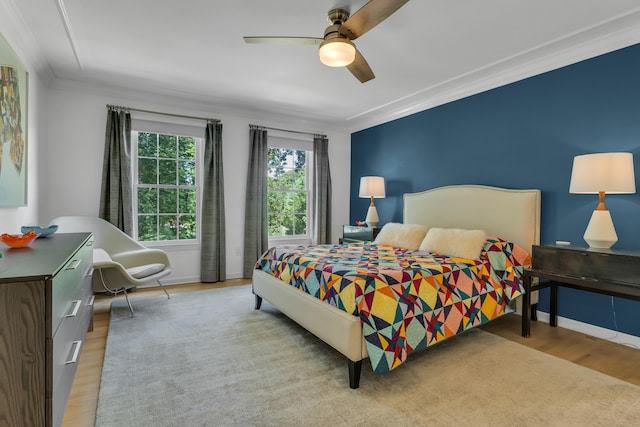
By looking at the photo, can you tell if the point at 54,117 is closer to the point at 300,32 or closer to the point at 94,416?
the point at 300,32

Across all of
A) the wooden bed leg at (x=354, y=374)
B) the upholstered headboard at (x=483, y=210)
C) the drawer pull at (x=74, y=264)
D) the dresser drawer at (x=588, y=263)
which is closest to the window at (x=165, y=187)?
the drawer pull at (x=74, y=264)

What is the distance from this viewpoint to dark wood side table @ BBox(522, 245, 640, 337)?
2326mm

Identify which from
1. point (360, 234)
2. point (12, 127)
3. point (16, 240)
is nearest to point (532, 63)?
point (360, 234)

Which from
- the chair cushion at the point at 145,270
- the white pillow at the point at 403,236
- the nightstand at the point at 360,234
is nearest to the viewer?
the chair cushion at the point at 145,270

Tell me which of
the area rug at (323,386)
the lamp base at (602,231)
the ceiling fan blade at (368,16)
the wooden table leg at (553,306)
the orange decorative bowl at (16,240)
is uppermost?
the ceiling fan blade at (368,16)

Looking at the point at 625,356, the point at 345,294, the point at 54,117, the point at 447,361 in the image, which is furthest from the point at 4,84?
the point at 625,356

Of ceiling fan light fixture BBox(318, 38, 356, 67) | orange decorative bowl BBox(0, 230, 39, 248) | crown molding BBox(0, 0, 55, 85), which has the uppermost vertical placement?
crown molding BBox(0, 0, 55, 85)

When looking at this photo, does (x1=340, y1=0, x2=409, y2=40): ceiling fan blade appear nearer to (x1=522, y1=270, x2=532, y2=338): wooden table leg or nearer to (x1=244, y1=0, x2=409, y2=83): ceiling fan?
(x1=244, y1=0, x2=409, y2=83): ceiling fan

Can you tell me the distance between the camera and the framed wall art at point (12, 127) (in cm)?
227

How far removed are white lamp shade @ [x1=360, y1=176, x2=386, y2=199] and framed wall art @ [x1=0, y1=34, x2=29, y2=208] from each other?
3777 mm

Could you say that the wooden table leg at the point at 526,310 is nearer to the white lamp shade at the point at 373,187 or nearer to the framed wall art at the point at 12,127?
the white lamp shade at the point at 373,187

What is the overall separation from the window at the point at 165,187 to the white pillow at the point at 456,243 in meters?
3.24

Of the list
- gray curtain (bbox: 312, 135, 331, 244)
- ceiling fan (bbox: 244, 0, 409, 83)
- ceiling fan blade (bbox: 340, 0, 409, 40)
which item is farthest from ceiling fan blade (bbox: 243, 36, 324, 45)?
gray curtain (bbox: 312, 135, 331, 244)

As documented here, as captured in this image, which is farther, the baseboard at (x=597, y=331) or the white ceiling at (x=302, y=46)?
the baseboard at (x=597, y=331)
